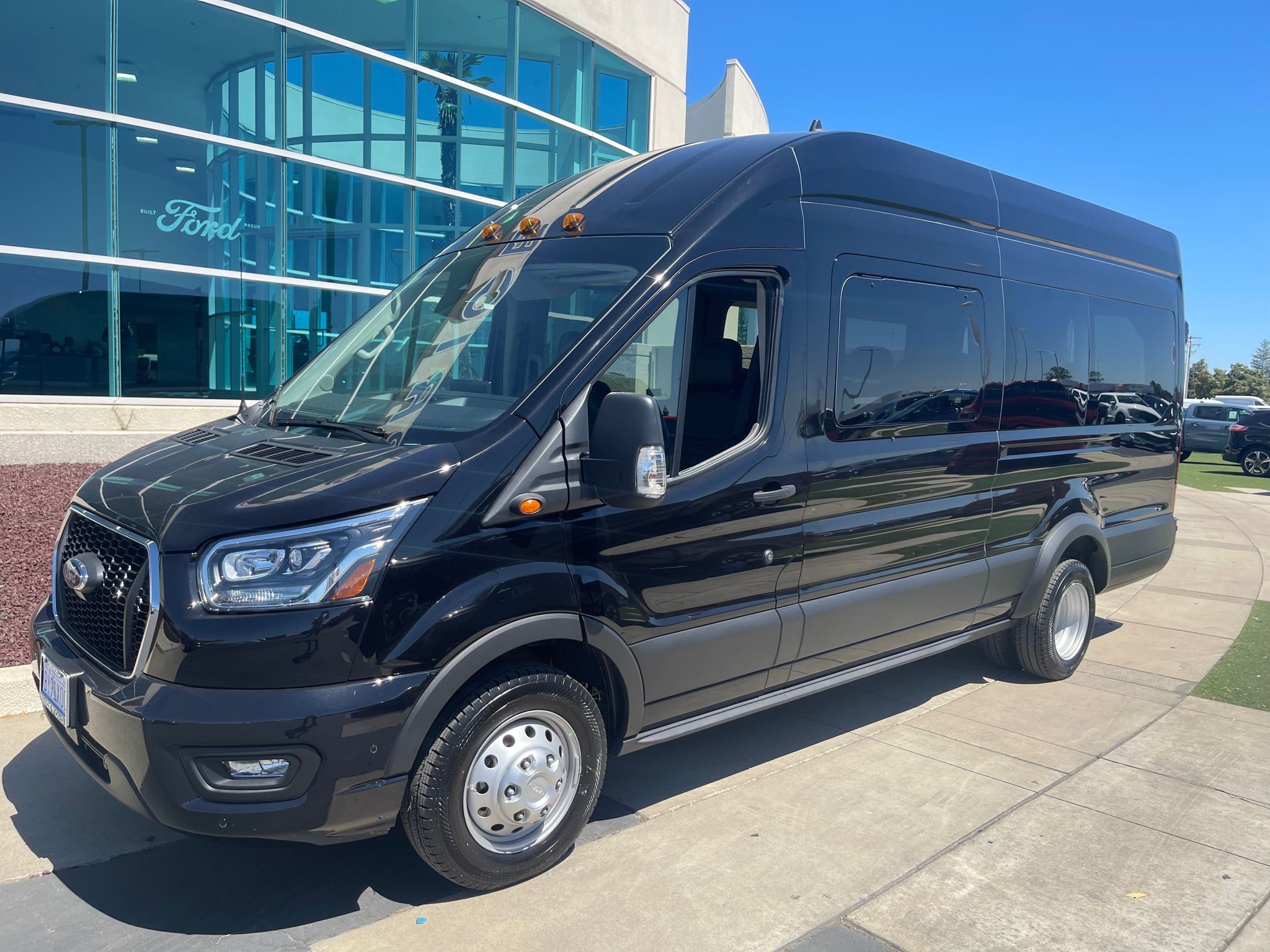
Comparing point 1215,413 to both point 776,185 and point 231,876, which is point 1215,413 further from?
point 231,876

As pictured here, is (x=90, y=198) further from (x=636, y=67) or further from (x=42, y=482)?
(x=636, y=67)

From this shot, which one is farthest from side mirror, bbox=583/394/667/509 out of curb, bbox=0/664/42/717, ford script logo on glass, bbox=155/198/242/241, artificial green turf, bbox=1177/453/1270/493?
artificial green turf, bbox=1177/453/1270/493

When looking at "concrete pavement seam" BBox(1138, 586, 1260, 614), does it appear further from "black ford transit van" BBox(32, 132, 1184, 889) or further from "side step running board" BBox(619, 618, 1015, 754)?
"black ford transit van" BBox(32, 132, 1184, 889)

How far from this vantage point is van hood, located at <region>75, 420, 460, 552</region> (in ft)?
9.66

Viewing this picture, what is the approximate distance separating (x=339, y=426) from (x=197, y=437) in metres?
0.76

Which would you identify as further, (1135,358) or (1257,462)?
(1257,462)

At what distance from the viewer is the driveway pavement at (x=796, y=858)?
3209 millimetres

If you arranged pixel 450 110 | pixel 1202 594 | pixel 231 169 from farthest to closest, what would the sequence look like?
1. pixel 450 110
2. pixel 231 169
3. pixel 1202 594

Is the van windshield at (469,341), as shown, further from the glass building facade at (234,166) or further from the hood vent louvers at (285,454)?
the glass building facade at (234,166)

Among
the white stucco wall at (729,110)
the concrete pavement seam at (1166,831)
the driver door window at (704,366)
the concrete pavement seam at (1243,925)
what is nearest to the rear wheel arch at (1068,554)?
the concrete pavement seam at (1166,831)

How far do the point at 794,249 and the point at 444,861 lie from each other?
9.17 ft

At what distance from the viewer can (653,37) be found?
17500 millimetres

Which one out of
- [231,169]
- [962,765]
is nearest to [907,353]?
[962,765]

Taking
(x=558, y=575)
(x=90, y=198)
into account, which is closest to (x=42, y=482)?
(x=90, y=198)
